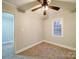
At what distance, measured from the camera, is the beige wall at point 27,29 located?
11.0 feet

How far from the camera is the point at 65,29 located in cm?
324

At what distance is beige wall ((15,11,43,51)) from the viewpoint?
335 centimetres

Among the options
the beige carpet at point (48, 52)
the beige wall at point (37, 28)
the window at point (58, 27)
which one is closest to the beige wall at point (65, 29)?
the beige wall at point (37, 28)

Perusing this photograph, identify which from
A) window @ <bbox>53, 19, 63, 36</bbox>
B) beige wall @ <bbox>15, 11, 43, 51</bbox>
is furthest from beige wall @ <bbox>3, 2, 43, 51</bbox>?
window @ <bbox>53, 19, 63, 36</bbox>

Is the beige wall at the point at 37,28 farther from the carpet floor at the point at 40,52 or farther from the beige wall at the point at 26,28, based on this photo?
the carpet floor at the point at 40,52

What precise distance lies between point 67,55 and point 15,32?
181 centimetres

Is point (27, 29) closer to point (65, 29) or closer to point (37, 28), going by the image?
point (37, 28)

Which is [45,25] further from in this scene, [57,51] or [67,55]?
[67,55]

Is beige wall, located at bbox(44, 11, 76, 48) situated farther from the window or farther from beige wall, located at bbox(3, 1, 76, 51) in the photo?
the window

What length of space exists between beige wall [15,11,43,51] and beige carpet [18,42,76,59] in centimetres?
24

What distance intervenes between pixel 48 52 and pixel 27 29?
1.09m

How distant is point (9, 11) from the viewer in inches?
120

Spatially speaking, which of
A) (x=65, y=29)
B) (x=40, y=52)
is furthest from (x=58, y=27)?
(x=40, y=52)

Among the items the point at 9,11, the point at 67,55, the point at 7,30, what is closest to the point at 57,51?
the point at 67,55
